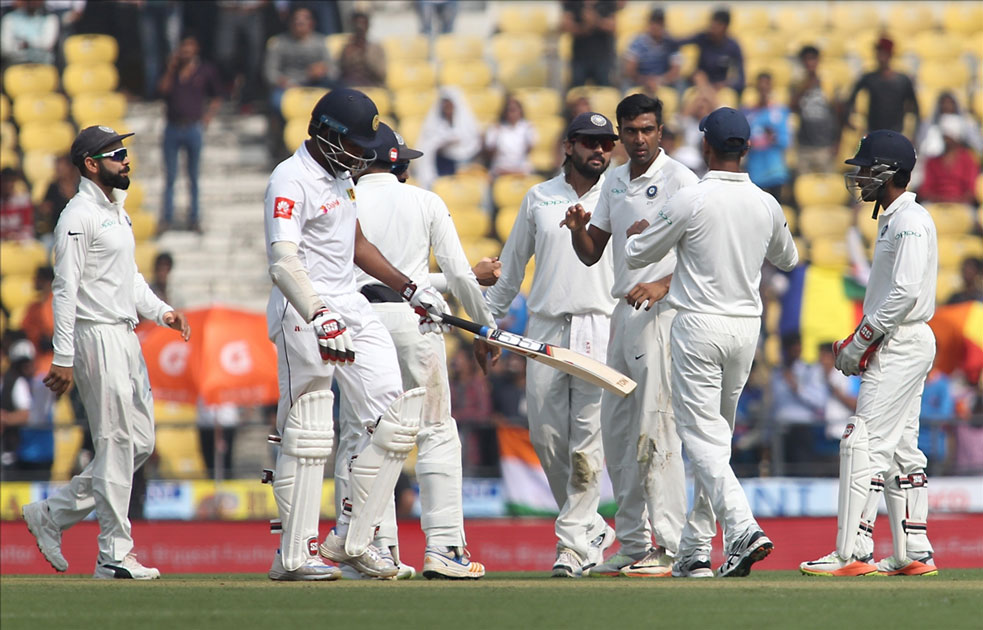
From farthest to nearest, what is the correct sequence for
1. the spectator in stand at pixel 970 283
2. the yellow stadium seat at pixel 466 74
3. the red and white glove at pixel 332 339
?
the yellow stadium seat at pixel 466 74 < the spectator in stand at pixel 970 283 < the red and white glove at pixel 332 339

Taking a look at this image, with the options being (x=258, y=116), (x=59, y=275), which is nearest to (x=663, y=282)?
(x=59, y=275)

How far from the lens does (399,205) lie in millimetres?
8086

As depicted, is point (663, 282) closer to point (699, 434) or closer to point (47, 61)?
point (699, 434)

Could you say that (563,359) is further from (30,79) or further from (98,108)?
(30,79)

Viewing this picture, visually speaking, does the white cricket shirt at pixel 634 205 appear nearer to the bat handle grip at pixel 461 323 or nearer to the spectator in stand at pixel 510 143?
the bat handle grip at pixel 461 323

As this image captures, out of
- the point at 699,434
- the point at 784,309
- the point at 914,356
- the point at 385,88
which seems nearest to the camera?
the point at 699,434

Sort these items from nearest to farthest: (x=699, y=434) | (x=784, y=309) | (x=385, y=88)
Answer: (x=699, y=434), (x=784, y=309), (x=385, y=88)

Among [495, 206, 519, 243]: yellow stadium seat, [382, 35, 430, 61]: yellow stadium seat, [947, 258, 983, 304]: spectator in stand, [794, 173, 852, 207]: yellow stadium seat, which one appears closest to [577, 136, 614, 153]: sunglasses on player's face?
[947, 258, 983, 304]: spectator in stand

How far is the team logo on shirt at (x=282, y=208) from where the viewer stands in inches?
264

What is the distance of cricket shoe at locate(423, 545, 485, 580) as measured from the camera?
7.28 metres

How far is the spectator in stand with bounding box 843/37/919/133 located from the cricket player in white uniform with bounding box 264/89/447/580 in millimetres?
11289

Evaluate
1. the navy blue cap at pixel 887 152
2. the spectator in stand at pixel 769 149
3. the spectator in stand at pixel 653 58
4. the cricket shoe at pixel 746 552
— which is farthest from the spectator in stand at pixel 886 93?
the cricket shoe at pixel 746 552

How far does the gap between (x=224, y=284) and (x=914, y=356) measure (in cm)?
1093

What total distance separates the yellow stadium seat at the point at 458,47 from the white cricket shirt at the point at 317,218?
1230 cm
